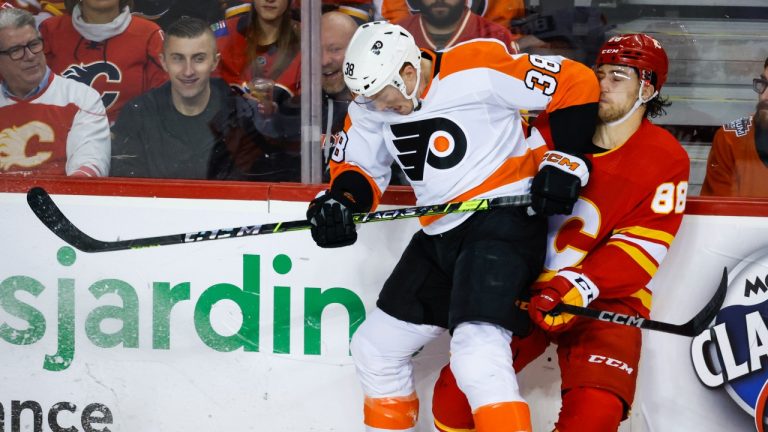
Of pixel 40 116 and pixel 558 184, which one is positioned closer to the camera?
pixel 558 184

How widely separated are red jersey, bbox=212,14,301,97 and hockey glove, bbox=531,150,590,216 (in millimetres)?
787

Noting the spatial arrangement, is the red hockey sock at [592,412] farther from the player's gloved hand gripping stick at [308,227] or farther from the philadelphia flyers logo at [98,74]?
the philadelphia flyers logo at [98,74]

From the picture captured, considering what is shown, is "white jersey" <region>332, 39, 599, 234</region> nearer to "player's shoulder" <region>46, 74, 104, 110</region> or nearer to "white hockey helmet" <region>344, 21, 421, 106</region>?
"white hockey helmet" <region>344, 21, 421, 106</region>

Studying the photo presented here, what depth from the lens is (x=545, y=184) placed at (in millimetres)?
2500

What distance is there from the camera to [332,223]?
2.63 metres

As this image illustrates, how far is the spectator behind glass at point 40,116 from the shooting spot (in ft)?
9.80

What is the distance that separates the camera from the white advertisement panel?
2.94m

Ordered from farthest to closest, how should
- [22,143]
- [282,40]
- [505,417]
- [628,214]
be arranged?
[22,143] → [282,40] → [628,214] → [505,417]

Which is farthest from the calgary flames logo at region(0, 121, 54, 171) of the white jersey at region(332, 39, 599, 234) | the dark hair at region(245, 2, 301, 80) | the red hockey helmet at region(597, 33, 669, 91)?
the red hockey helmet at region(597, 33, 669, 91)

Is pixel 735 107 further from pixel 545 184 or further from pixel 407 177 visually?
pixel 407 177

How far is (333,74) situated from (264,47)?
21 cm

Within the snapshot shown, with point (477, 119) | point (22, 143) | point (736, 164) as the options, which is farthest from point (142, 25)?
point (736, 164)

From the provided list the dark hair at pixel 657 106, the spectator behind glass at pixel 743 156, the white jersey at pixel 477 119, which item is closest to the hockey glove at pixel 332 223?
the white jersey at pixel 477 119

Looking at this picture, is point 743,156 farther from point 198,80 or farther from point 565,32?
point 198,80
